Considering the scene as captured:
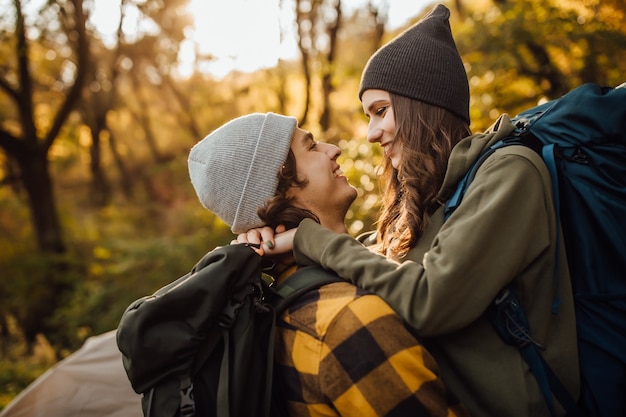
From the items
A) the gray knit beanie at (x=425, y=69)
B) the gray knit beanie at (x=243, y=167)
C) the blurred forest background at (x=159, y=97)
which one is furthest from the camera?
the blurred forest background at (x=159, y=97)

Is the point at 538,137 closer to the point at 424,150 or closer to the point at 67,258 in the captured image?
the point at 424,150

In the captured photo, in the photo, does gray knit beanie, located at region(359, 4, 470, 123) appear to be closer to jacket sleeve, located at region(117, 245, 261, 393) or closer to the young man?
the young man

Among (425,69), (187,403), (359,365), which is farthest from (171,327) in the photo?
(425,69)

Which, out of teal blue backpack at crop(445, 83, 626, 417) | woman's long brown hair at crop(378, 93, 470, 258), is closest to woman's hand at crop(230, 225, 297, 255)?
woman's long brown hair at crop(378, 93, 470, 258)

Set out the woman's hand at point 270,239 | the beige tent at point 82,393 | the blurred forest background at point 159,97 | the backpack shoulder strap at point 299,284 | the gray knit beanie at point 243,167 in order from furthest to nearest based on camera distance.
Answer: the blurred forest background at point 159,97, the beige tent at point 82,393, the gray knit beanie at point 243,167, the woman's hand at point 270,239, the backpack shoulder strap at point 299,284

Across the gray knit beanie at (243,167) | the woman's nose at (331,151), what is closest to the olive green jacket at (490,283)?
the gray knit beanie at (243,167)

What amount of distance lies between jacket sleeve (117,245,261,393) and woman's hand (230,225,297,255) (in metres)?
0.37

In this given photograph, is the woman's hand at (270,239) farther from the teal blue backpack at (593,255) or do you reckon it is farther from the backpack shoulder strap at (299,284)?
the teal blue backpack at (593,255)

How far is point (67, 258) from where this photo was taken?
416 inches

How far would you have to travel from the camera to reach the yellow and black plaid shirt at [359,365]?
165 cm

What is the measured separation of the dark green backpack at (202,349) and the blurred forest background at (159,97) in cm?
265

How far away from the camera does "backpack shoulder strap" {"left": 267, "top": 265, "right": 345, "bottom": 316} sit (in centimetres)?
195

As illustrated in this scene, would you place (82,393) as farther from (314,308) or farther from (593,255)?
(593,255)

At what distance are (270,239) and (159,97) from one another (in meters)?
19.8
